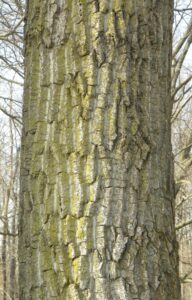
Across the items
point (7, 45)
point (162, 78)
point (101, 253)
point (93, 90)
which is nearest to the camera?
point (101, 253)

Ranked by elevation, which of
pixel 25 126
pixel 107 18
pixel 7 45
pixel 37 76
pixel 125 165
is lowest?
pixel 125 165

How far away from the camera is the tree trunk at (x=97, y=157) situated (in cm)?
173

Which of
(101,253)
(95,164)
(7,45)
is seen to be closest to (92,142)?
(95,164)

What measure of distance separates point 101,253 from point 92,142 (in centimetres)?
37

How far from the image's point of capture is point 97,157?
1790mm

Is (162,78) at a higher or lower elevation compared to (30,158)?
higher

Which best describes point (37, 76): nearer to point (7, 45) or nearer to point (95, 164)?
point (95, 164)

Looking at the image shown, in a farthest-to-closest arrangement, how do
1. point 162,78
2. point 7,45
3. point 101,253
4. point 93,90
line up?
point 7,45 < point 162,78 < point 93,90 < point 101,253

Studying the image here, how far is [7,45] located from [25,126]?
6.61 metres

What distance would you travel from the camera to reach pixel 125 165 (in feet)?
5.87

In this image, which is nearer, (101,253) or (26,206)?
(101,253)

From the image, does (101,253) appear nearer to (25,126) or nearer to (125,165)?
(125,165)

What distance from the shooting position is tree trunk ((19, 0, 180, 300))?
5.69 feet

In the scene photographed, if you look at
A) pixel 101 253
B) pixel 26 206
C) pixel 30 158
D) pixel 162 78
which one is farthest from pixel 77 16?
pixel 101 253
